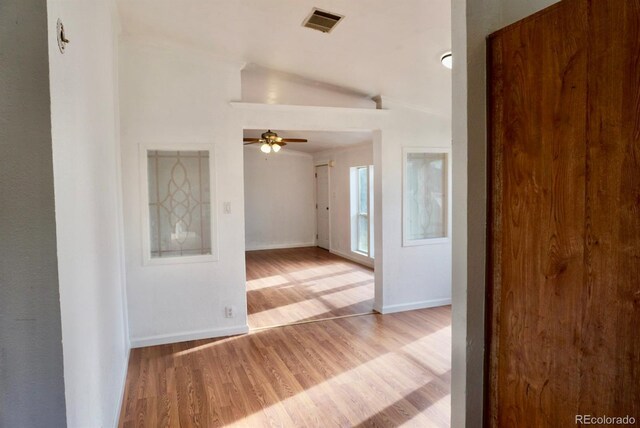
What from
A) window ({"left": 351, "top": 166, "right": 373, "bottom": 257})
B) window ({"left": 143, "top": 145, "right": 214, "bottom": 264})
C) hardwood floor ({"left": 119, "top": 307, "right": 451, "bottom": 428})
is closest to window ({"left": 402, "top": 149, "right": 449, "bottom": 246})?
hardwood floor ({"left": 119, "top": 307, "right": 451, "bottom": 428})

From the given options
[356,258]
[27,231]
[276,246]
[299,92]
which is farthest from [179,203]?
[276,246]

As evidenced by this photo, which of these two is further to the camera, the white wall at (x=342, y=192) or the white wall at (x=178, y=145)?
the white wall at (x=342, y=192)

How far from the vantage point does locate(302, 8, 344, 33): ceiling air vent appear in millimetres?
2734

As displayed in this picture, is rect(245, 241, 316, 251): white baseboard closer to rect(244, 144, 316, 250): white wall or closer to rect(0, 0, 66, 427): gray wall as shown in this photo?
rect(244, 144, 316, 250): white wall

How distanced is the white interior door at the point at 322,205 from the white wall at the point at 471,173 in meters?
7.21

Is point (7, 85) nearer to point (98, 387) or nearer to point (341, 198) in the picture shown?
point (98, 387)

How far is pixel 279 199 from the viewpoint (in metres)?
9.19

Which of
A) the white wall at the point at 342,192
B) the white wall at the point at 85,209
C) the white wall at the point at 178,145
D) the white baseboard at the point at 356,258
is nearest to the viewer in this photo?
the white wall at the point at 85,209

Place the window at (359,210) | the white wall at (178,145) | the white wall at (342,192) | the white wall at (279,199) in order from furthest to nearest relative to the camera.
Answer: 1. the white wall at (279,199)
2. the window at (359,210)
3. the white wall at (342,192)
4. the white wall at (178,145)

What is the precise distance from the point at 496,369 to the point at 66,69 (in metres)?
1.86

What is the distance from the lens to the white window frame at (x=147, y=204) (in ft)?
12.0

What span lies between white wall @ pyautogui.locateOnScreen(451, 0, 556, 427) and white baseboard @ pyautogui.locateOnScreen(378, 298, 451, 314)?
121 inches

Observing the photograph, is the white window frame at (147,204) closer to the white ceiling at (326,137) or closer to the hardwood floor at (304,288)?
the hardwood floor at (304,288)

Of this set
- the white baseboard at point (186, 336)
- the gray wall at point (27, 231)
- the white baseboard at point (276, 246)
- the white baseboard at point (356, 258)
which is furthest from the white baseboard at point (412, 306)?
the white baseboard at point (276, 246)
